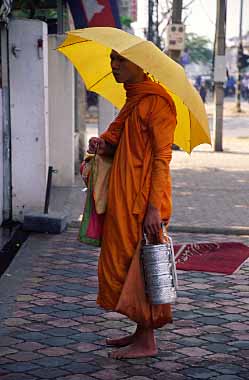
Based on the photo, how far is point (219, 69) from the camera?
68.0ft

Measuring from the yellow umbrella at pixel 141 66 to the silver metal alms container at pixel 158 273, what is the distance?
2.54ft

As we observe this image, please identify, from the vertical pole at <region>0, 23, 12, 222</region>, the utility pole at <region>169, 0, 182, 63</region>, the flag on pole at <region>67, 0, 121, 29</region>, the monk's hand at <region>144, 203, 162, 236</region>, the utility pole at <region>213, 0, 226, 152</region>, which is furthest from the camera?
the utility pole at <region>169, 0, 182, 63</region>

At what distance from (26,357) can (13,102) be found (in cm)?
500

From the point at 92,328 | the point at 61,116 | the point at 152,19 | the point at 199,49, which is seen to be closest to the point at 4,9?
the point at 92,328

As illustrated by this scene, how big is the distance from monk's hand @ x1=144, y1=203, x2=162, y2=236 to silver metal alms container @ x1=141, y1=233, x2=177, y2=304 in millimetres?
76

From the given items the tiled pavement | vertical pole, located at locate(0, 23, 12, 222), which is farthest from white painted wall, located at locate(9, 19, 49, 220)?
the tiled pavement

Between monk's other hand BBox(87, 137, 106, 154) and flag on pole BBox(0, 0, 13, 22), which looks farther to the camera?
flag on pole BBox(0, 0, 13, 22)

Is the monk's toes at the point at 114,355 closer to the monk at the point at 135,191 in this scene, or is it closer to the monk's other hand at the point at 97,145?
the monk at the point at 135,191

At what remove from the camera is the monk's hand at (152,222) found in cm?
498

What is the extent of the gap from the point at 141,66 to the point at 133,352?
5.32ft

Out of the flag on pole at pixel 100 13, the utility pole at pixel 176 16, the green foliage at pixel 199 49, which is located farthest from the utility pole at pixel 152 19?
the green foliage at pixel 199 49

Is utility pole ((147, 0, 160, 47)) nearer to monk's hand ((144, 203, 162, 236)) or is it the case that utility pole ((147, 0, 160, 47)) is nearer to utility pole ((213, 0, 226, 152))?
utility pole ((213, 0, 226, 152))

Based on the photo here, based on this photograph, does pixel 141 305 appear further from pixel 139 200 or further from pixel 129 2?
pixel 129 2

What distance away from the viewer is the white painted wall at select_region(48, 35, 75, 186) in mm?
13648
